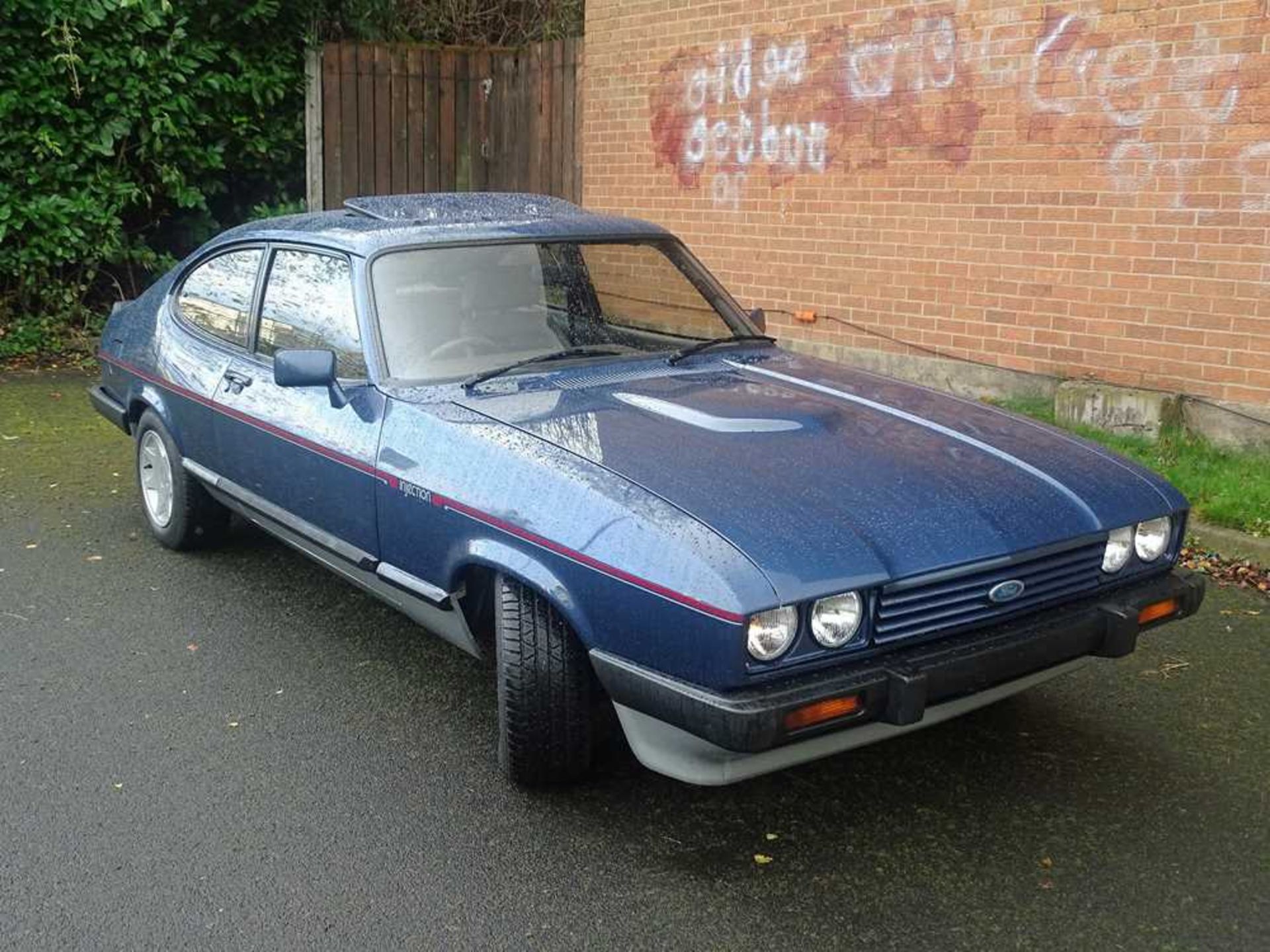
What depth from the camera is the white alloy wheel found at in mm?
5930

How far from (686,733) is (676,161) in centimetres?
729

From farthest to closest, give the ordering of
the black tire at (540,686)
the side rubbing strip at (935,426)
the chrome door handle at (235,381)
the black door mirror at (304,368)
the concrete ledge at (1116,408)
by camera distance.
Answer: the concrete ledge at (1116,408), the chrome door handle at (235,381), the black door mirror at (304,368), the side rubbing strip at (935,426), the black tire at (540,686)

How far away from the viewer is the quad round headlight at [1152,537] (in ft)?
12.1

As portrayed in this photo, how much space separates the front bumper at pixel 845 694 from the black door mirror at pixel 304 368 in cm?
148

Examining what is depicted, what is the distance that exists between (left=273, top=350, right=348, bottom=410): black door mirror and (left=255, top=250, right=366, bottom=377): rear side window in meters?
0.14

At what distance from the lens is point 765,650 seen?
3.04 meters

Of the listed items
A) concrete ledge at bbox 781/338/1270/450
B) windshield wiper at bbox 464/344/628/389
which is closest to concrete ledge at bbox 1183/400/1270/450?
concrete ledge at bbox 781/338/1270/450

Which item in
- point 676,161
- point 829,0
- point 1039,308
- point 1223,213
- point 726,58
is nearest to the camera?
point 1223,213

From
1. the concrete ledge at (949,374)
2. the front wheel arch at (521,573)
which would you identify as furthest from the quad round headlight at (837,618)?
the concrete ledge at (949,374)

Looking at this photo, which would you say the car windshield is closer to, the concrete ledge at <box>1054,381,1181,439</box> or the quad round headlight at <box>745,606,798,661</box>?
the quad round headlight at <box>745,606,798,661</box>

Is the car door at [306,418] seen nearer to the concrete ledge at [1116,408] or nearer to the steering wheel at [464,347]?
the steering wheel at [464,347]

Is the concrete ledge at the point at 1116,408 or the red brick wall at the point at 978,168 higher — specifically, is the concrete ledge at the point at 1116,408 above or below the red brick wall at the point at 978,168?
below

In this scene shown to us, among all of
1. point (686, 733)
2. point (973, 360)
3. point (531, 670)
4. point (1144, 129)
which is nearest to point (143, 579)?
point (531, 670)

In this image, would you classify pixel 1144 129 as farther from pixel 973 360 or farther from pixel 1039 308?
pixel 973 360
